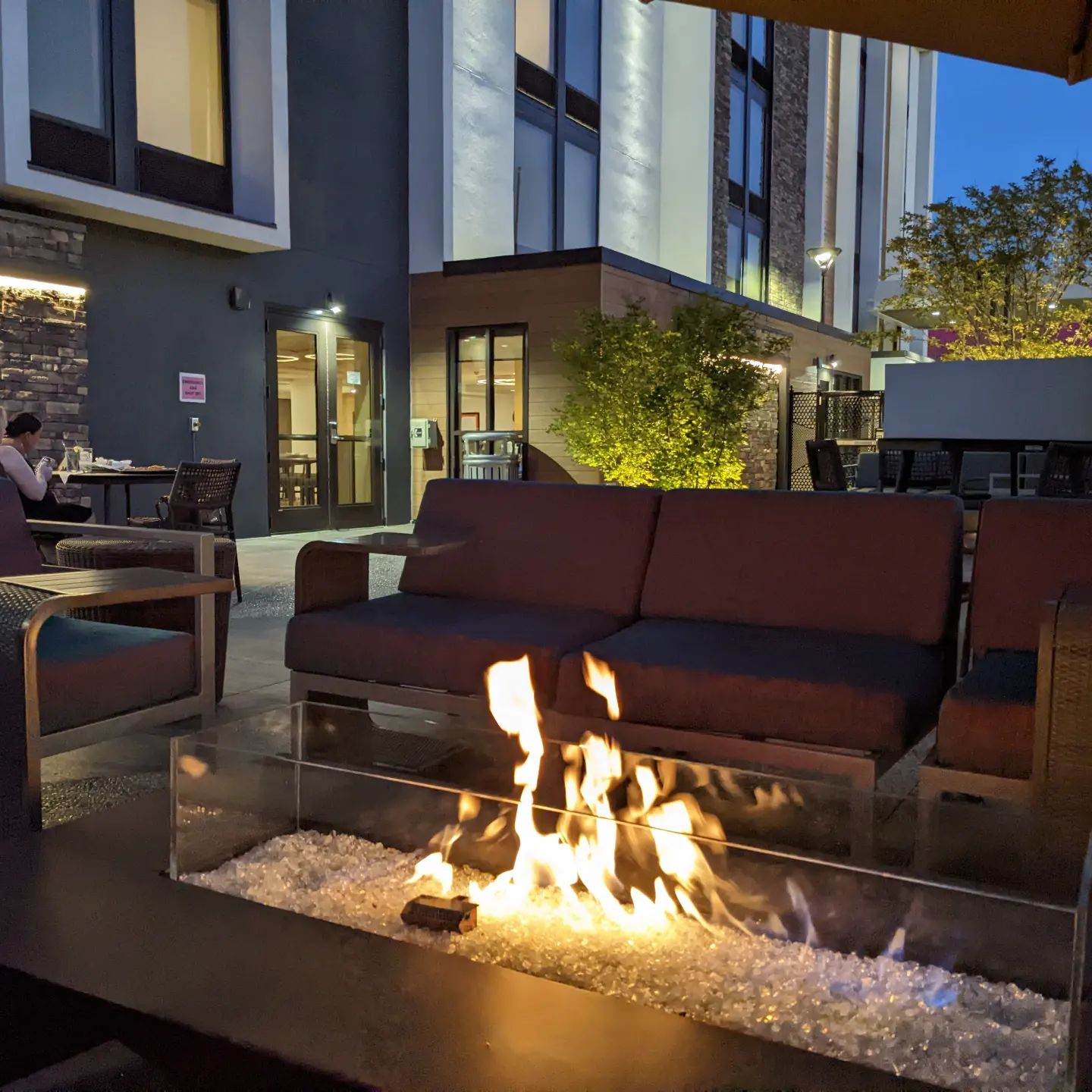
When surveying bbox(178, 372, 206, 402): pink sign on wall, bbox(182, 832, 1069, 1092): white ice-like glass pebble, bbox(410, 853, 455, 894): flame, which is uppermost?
bbox(178, 372, 206, 402): pink sign on wall

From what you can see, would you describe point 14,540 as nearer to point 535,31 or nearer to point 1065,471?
point 1065,471

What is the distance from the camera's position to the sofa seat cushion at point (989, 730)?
1900 millimetres

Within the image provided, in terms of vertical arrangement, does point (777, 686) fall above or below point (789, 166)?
below

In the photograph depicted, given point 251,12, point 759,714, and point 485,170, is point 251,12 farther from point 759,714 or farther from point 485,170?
point 759,714

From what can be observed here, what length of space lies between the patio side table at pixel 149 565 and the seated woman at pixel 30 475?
1.52 meters

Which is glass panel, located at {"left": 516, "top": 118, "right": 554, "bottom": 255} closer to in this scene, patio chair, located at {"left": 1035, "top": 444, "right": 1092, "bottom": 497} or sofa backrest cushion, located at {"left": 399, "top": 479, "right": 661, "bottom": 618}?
patio chair, located at {"left": 1035, "top": 444, "right": 1092, "bottom": 497}

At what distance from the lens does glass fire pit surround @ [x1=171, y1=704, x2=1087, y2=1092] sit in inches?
49.6

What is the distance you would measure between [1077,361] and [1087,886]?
523cm

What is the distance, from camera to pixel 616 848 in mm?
1354

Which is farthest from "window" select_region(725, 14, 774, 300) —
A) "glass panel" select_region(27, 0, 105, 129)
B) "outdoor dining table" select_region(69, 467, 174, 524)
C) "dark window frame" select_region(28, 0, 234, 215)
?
"outdoor dining table" select_region(69, 467, 174, 524)

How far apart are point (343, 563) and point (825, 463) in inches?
212

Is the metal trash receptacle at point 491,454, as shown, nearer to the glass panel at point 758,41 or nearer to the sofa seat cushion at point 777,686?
the sofa seat cushion at point 777,686

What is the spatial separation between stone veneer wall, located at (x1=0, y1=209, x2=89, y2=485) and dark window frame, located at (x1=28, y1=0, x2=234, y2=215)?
1.73 feet

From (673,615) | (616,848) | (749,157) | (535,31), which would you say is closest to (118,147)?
(535,31)
